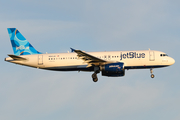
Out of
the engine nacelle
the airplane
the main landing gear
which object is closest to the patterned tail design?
the airplane

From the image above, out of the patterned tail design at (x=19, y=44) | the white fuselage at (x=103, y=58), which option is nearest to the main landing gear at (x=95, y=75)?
the white fuselage at (x=103, y=58)

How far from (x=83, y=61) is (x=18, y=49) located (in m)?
12.6

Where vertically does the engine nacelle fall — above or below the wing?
below

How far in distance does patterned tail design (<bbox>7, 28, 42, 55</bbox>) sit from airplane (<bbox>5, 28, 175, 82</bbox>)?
1.11m

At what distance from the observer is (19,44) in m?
54.1

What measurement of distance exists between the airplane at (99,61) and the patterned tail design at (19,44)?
111cm

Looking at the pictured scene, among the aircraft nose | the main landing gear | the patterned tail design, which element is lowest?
the main landing gear

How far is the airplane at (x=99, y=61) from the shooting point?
158ft

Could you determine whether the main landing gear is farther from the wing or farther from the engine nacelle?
the engine nacelle

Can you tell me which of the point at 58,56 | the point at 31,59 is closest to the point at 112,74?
the point at 58,56

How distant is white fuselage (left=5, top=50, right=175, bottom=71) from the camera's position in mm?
49000

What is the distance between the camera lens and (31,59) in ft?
168

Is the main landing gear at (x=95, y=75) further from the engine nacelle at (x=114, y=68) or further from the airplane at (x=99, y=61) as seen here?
the engine nacelle at (x=114, y=68)

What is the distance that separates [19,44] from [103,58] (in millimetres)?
15950
